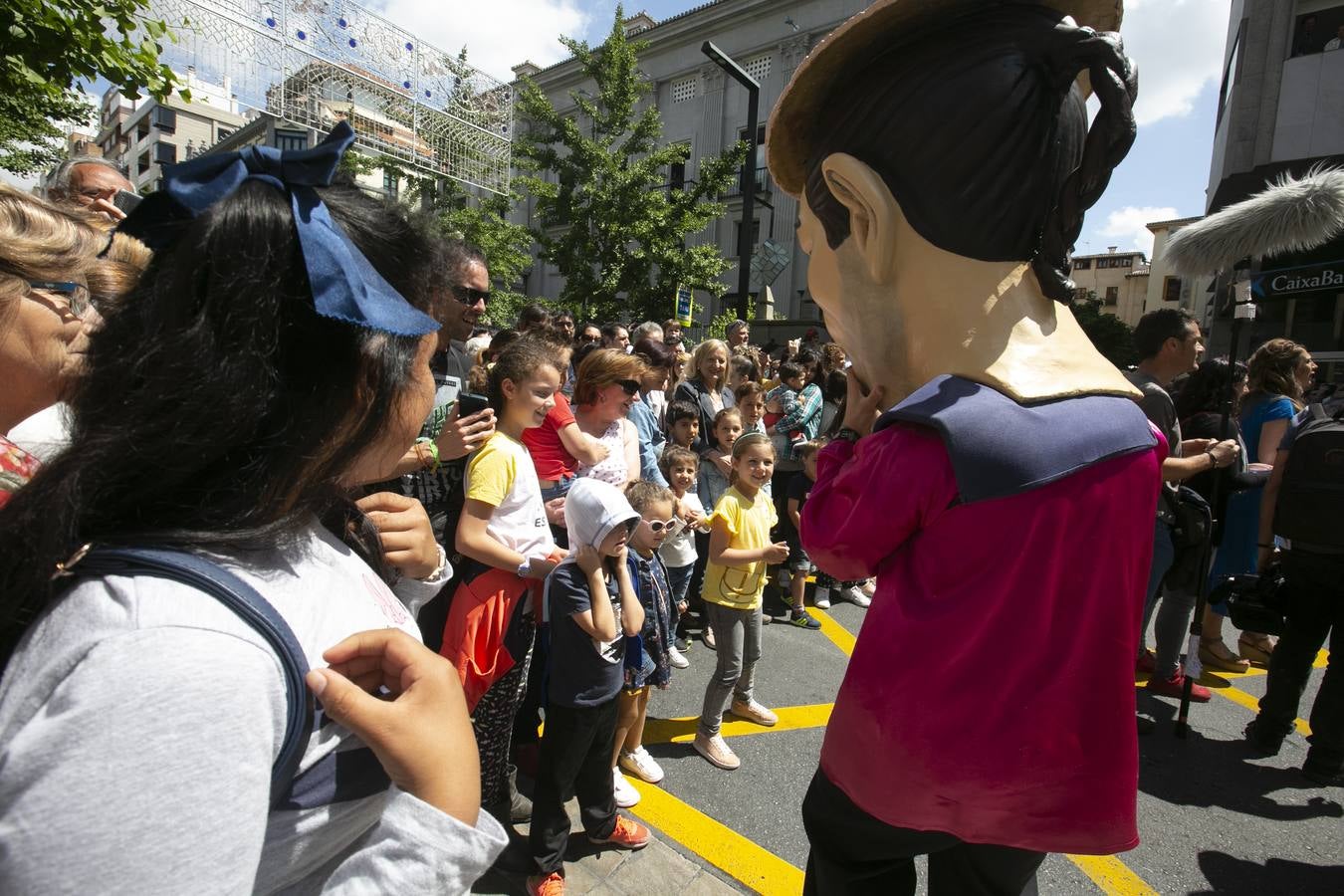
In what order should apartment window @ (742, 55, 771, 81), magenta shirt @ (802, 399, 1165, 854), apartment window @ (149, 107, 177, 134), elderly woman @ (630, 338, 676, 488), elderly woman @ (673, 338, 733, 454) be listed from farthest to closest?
apartment window @ (149, 107, 177, 134) < apartment window @ (742, 55, 771, 81) < elderly woman @ (673, 338, 733, 454) < elderly woman @ (630, 338, 676, 488) < magenta shirt @ (802, 399, 1165, 854)

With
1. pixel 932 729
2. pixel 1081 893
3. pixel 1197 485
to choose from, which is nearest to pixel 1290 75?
pixel 1197 485

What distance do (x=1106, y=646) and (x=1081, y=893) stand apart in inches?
75.2

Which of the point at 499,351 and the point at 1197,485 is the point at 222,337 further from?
the point at 1197,485

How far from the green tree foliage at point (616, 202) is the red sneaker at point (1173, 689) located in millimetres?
13341

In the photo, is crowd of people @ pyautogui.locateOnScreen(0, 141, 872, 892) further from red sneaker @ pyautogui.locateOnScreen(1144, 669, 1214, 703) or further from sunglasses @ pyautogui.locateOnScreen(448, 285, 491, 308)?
red sneaker @ pyautogui.locateOnScreen(1144, 669, 1214, 703)

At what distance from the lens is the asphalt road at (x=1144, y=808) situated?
8.52 ft

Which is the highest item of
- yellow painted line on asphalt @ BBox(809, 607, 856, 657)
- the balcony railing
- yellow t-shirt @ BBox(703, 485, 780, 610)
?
the balcony railing

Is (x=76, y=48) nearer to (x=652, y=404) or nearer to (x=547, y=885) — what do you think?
(x=652, y=404)

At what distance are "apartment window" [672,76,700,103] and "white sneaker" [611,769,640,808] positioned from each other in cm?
2500

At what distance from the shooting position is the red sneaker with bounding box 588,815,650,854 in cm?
255

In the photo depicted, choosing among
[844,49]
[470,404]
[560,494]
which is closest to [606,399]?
[560,494]

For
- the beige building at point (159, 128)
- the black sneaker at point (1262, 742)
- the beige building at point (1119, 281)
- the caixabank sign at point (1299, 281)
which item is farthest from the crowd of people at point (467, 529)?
the beige building at point (1119, 281)

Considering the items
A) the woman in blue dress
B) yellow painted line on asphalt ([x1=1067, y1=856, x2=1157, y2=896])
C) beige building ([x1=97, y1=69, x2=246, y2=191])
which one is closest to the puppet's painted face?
yellow painted line on asphalt ([x1=1067, y1=856, x2=1157, y2=896])

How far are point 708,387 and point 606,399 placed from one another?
2.17 metres
